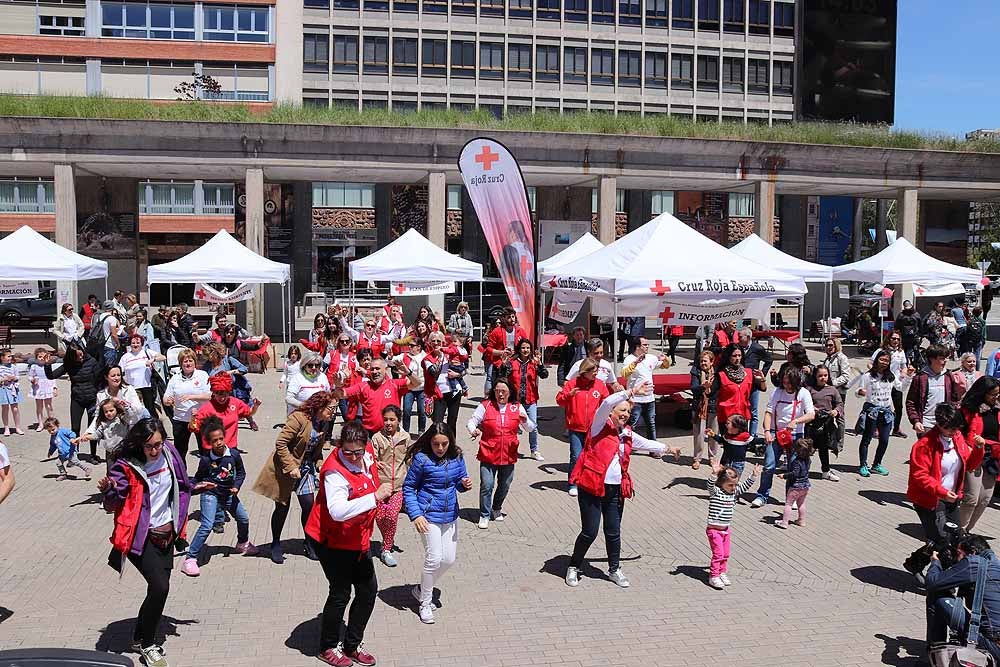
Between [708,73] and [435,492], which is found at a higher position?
[708,73]

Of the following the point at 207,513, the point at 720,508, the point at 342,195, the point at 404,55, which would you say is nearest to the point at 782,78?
the point at 404,55

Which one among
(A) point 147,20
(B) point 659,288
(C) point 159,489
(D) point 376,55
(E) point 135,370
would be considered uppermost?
(D) point 376,55

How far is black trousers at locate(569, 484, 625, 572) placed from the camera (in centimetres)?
733

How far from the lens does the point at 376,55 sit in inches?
2117

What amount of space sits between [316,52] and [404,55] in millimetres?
4983

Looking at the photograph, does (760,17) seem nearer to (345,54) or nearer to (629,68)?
(629,68)

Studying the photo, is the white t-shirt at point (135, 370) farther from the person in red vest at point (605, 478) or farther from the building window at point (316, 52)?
the building window at point (316, 52)

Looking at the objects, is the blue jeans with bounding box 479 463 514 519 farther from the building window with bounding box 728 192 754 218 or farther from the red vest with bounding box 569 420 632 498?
the building window with bounding box 728 192 754 218

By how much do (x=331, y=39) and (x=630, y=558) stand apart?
4964 centimetres

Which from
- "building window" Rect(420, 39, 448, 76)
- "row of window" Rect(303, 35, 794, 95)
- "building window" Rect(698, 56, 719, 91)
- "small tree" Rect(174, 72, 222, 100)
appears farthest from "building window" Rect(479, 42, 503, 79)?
"small tree" Rect(174, 72, 222, 100)

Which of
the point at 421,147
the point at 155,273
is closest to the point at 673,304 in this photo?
the point at 155,273

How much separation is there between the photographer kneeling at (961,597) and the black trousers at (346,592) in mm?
3485

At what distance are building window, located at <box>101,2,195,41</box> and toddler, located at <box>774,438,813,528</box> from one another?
143 ft

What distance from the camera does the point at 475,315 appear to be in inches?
1286
